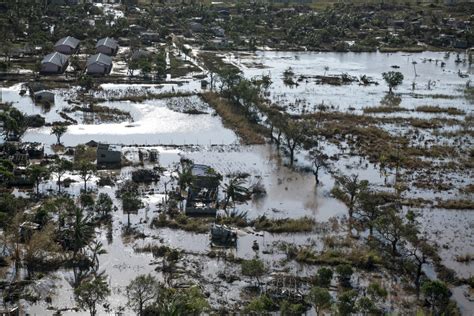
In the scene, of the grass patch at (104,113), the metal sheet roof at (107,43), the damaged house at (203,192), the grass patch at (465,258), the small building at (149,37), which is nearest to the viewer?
the grass patch at (465,258)

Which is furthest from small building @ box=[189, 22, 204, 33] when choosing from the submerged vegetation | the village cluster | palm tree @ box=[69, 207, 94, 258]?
palm tree @ box=[69, 207, 94, 258]

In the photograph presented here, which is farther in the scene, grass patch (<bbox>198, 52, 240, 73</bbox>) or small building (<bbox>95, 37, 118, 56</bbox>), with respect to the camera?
small building (<bbox>95, 37, 118, 56</bbox>)

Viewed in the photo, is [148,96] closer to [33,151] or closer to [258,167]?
[33,151]

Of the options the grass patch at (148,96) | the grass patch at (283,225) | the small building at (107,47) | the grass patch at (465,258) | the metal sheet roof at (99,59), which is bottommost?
the grass patch at (465,258)

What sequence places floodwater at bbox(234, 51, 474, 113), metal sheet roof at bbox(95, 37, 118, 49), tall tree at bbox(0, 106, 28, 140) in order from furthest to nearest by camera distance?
metal sheet roof at bbox(95, 37, 118, 49) < floodwater at bbox(234, 51, 474, 113) < tall tree at bbox(0, 106, 28, 140)

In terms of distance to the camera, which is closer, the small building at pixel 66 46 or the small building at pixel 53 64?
the small building at pixel 53 64

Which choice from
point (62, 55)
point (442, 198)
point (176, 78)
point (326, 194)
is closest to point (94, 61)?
point (62, 55)

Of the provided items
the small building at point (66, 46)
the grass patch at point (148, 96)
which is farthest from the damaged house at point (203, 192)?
the small building at point (66, 46)

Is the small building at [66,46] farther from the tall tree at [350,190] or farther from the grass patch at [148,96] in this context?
the tall tree at [350,190]

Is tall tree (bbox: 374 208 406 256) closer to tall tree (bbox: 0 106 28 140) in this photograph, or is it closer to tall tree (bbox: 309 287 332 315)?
tall tree (bbox: 309 287 332 315)
